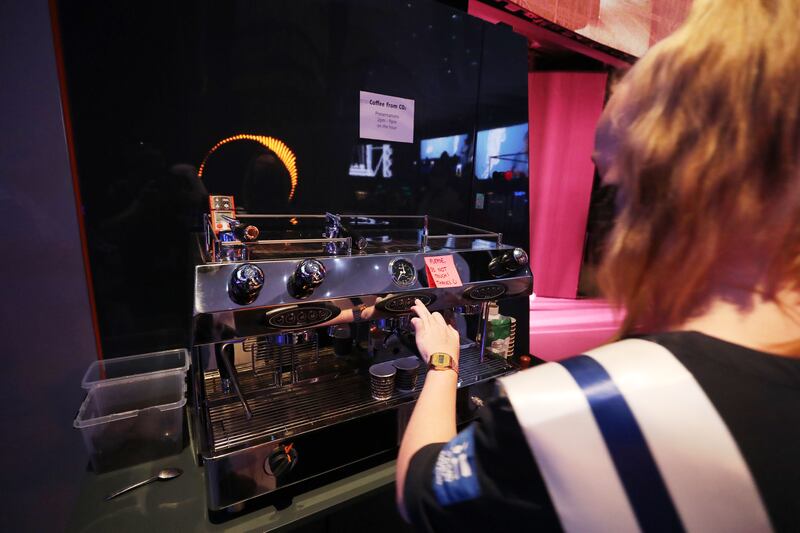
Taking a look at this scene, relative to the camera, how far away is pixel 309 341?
974 mm

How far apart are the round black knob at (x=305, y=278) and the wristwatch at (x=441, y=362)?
0.97 feet

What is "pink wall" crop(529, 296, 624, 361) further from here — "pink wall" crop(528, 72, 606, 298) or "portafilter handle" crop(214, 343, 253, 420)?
"portafilter handle" crop(214, 343, 253, 420)

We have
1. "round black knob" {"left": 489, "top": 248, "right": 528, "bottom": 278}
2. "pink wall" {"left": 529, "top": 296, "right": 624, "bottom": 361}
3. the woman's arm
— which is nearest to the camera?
the woman's arm

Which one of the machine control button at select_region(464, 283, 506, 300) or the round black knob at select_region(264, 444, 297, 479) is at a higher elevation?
the machine control button at select_region(464, 283, 506, 300)

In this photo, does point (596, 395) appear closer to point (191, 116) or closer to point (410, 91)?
point (191, 116)

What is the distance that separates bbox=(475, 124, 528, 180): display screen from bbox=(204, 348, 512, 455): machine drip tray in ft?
3.23

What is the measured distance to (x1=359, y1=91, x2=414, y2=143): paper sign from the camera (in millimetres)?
1385

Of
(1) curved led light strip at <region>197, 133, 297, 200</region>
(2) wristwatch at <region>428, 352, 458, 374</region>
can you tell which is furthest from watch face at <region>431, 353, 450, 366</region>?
(1) curved led light strip at <region>197, 133, 297, 200</region>

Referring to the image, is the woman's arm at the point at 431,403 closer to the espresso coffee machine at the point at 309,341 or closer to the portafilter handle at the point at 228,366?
the espresso coffee machine at the point at 309,341

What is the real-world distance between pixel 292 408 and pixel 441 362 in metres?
0.40

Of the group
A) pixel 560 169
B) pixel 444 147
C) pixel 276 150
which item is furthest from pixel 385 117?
pixel 560 169

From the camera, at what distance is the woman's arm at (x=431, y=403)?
22.7 inches

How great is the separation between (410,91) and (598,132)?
110 cm

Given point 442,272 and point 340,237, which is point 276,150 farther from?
point 442,272
